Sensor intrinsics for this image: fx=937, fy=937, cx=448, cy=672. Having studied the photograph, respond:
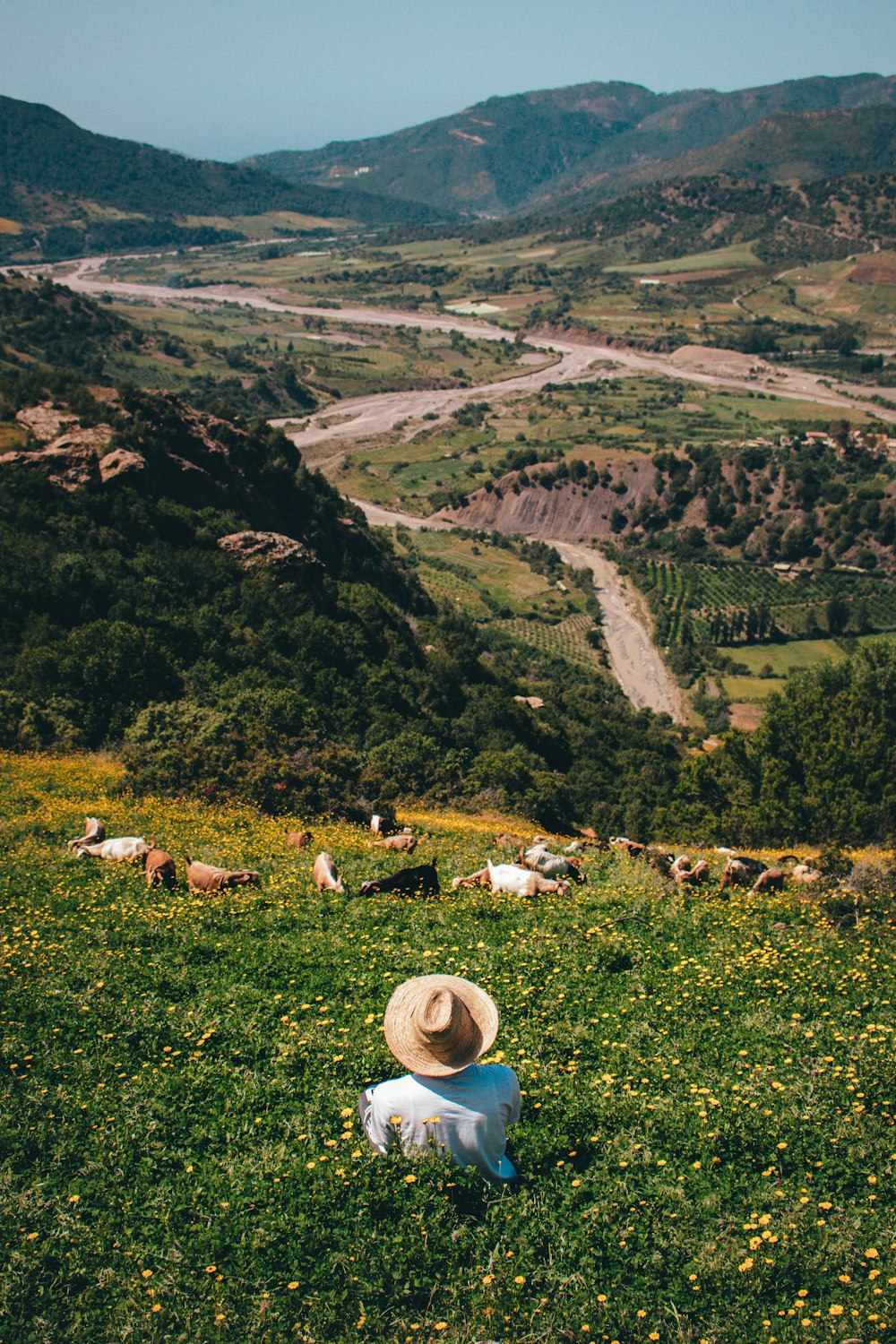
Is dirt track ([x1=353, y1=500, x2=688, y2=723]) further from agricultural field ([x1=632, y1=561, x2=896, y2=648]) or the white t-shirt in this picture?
the white t-shirt

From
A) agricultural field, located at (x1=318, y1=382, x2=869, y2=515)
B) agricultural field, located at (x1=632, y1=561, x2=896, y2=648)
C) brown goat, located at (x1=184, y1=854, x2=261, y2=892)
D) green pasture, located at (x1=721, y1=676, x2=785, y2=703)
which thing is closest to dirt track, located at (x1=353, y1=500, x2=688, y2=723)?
agricultural field, located at (x1=632, y1=561, x2=896, y2=648)

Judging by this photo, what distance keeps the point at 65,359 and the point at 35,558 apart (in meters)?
138

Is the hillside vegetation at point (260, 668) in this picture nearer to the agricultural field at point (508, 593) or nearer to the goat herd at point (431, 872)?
the goat herd at point (431, 872)

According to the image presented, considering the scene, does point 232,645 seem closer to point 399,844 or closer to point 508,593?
point 399,844

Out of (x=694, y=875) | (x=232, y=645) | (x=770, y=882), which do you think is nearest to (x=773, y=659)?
(x=232, y=645)

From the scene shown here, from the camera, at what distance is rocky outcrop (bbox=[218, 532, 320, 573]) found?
49.4 metres

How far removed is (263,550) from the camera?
50.0 meters

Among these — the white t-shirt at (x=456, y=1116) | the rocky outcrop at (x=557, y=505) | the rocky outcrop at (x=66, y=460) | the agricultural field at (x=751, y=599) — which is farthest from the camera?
the rocky outcrop at (x=557, y=505)

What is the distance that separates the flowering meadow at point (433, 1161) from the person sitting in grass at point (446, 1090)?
0.33m

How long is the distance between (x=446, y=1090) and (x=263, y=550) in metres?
42.5

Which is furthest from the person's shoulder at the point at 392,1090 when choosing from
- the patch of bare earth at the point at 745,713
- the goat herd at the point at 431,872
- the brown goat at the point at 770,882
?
the patch of bare earth at the point at 745,713

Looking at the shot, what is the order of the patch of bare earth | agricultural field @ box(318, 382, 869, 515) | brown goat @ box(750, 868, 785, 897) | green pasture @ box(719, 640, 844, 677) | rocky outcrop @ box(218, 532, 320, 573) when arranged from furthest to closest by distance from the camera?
agricultural field @ box(318, 382, 869, 515), green pasture @ box(719, 640, 844, 677), the patch of bare earth, rocky outcrop @ box(218, 532, 320, 573), brown goat @ box(750, 868, 785, 897)

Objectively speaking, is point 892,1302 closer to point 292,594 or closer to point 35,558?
point 35,558

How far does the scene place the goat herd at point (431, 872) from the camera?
18531 mm
